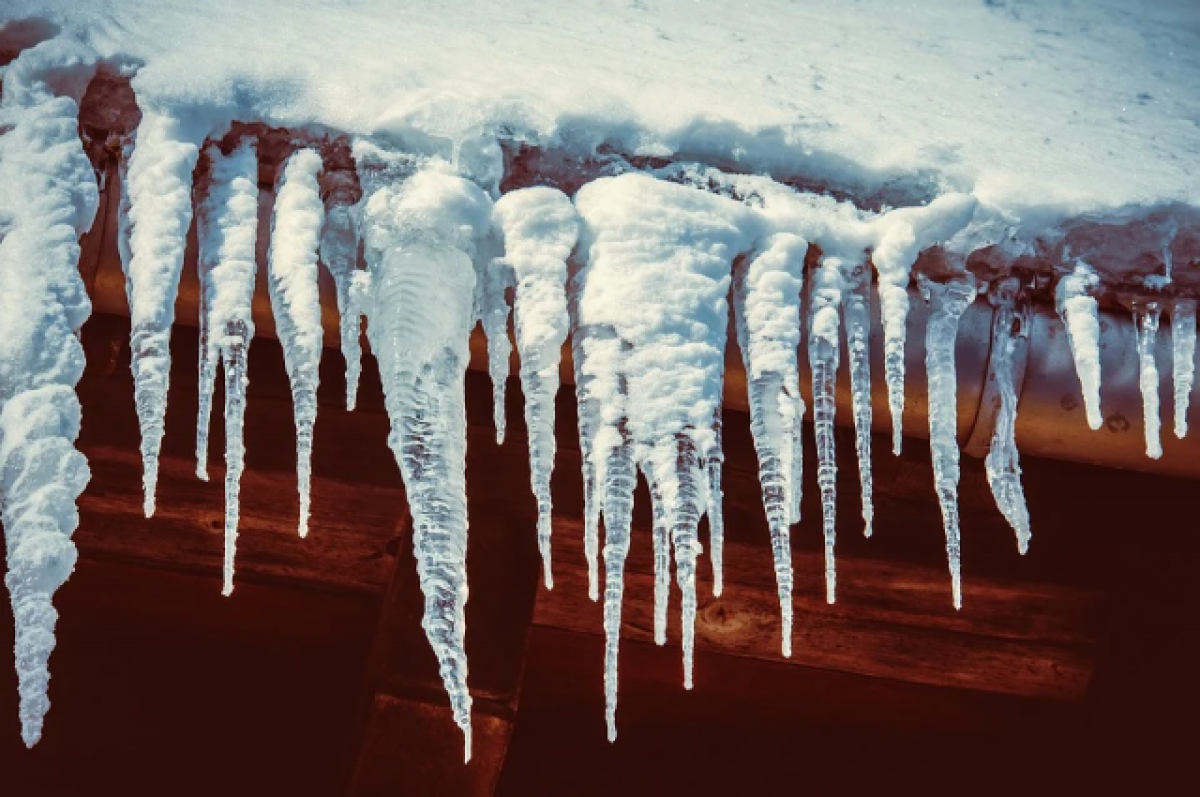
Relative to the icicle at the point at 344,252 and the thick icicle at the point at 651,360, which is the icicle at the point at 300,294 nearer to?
the icicle at the point at 344,252

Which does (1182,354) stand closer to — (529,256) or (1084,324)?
(1084,324)

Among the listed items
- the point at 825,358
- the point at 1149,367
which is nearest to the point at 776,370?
the point at 825,358

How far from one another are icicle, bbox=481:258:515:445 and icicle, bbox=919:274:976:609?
682 millimetres

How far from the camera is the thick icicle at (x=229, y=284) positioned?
138cm

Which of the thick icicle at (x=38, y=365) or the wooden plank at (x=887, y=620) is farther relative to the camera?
the wooden plank at (x=887, y=620)

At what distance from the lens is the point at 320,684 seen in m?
3.01

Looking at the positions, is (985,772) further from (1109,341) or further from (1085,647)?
(1109,341)

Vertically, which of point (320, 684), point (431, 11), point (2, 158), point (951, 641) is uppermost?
point (431, 11)

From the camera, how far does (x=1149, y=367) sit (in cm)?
152

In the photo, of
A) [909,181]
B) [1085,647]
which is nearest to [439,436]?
[909,181]

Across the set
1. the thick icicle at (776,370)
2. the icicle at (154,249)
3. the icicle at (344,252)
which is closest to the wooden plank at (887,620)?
the thick icicle at (776,370)

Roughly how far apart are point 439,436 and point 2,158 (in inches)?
30.0

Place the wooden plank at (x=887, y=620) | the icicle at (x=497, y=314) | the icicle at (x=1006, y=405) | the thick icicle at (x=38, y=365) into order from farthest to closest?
the wooden plank at (x=887, y=620) → the icicle at (x=1006, y=405) → the icicle at (x=497, y=314) → the thick icicle at (x=38, y=365)

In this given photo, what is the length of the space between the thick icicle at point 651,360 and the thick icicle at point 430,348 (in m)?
0.20
